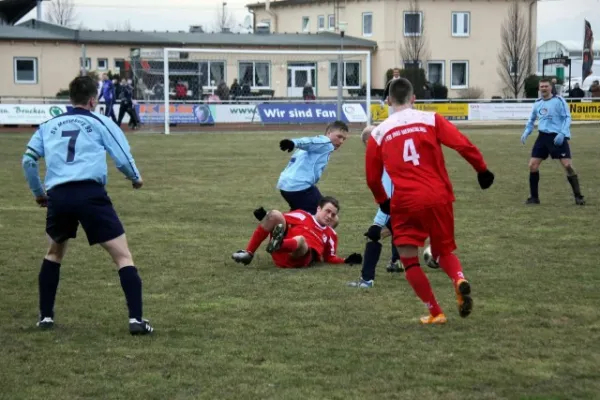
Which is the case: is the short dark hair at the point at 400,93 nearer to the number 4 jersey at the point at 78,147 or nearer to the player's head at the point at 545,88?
the number 4 jersey at the point at 78,147

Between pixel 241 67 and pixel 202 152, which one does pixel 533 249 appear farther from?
pixel 241 67

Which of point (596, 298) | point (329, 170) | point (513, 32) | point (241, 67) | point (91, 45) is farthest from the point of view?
point (513, 32)

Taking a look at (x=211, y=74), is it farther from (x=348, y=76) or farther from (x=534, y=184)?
(x=534, y=184)

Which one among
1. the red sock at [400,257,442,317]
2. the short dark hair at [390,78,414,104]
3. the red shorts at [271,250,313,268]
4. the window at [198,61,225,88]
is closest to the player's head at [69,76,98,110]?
the short dark hair at [390,78,414,104]

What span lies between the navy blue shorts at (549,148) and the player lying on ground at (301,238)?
21.7 ft

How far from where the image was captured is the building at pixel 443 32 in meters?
64.4

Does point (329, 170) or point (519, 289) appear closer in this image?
point (519, 289)

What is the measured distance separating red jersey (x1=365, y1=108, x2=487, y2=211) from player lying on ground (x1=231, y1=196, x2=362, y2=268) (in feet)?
9.58

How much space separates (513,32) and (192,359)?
61.2 metres

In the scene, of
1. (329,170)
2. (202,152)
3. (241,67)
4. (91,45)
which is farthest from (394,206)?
(91,45)

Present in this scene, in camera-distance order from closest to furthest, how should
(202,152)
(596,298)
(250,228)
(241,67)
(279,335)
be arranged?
1. (279,335)
2. (596,298)
3. (250,228)
4. (202,152)
5. (241,67)

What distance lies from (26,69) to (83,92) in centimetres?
4933

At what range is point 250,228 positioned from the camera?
13.7m

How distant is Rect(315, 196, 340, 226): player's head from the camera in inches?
419
